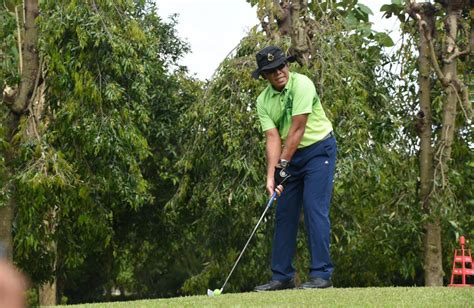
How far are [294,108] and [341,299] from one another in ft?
4.39

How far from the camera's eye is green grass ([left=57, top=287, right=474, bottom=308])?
502cm

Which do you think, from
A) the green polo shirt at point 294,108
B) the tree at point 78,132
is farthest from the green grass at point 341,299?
the tree at point 78,132

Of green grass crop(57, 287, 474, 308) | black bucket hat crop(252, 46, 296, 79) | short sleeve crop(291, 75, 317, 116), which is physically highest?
black bucket hat crop(252, 46, 296, 79)

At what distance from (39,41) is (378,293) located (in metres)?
8.90

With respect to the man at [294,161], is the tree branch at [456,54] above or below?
above

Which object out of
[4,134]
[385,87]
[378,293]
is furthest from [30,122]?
[378,293]

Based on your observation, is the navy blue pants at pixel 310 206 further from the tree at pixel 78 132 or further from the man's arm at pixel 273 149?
the tree at pixel 78 132

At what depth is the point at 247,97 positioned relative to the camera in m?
14.2

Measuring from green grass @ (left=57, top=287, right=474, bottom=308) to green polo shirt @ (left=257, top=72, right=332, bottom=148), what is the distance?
1.10 metres

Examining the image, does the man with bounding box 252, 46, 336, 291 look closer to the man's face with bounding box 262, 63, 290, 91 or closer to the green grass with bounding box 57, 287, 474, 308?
the man's face with bounding box 262, 63, 290, 91

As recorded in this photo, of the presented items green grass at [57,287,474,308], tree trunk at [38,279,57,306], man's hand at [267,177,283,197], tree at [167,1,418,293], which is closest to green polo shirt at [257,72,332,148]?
man's hand at [267,177,283,197]

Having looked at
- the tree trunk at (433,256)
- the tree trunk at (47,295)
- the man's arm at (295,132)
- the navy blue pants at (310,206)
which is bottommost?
the tree trunk at (47,295)

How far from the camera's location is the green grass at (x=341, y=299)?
198 inches

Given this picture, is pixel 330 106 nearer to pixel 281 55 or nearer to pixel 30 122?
pixel 30 122
